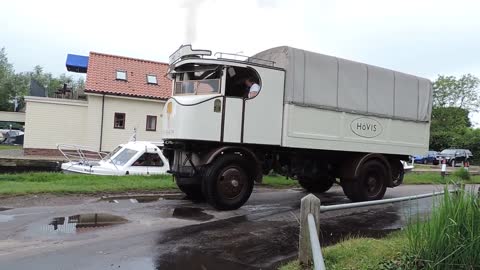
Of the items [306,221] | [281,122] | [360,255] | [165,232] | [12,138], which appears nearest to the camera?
[306,221]

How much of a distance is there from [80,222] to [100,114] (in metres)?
20.7

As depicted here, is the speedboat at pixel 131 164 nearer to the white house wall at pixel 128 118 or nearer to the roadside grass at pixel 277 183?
the roadside grass at pixel 277 183

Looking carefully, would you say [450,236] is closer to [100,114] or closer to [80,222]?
[80,222]

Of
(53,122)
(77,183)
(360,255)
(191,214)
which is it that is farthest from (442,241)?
(53,122)

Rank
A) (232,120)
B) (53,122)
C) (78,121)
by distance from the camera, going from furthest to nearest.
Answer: (78,121)
(53,122)
(232,120)

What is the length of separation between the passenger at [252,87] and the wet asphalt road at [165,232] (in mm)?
2516

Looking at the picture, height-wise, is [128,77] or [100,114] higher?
[128,77]

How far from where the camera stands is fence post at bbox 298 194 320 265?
517cm

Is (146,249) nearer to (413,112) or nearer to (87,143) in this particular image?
(413,112)

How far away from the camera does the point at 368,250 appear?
5840 millimetres

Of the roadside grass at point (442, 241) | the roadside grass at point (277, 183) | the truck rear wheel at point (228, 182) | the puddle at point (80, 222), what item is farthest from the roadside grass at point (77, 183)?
the roadside grass at point (442, 241)

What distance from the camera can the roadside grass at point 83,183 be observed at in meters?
11.5

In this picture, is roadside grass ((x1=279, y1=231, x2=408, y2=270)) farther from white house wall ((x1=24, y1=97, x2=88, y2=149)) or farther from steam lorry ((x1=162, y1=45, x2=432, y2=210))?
white house wall ((x1=24, y1=97, x2=88, y2=149))

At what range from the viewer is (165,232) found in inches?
306
